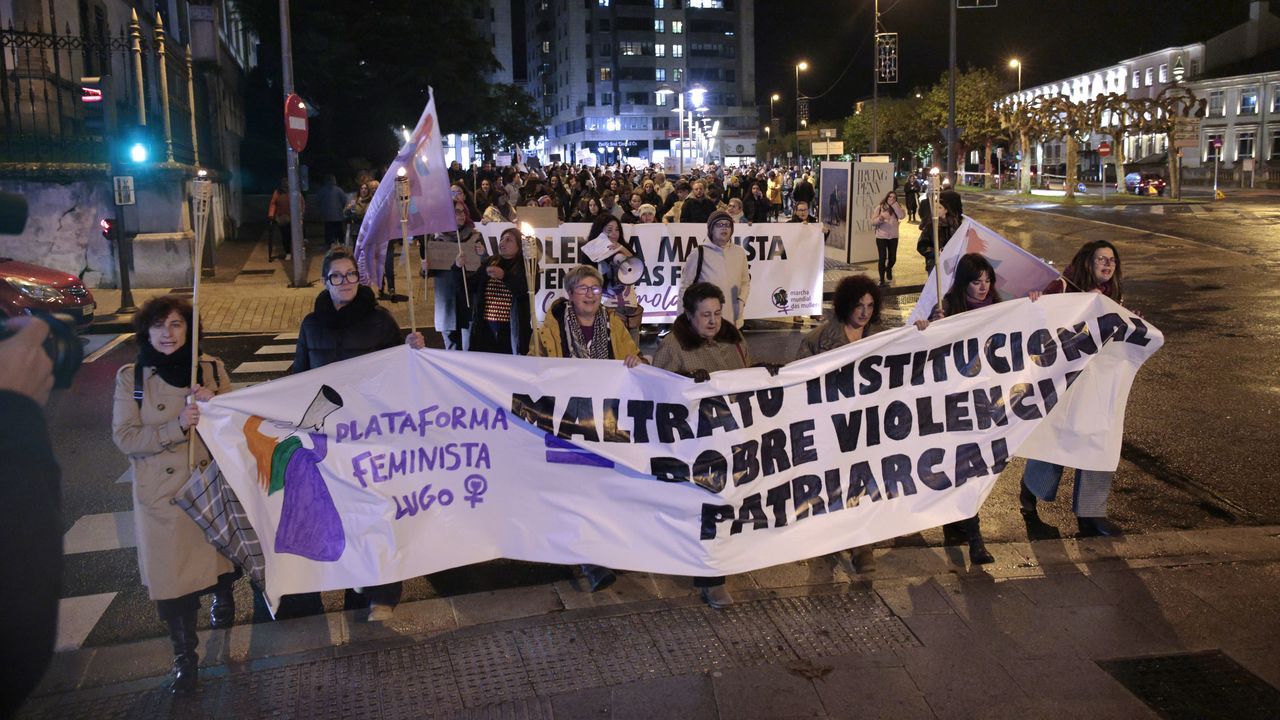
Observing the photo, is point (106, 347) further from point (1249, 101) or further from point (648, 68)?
point (648, 68)

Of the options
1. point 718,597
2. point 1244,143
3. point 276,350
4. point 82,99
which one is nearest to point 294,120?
point 82,99

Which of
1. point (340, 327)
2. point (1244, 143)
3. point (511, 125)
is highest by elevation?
point (511, 125)

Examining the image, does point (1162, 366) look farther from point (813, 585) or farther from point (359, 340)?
point (359, 340)

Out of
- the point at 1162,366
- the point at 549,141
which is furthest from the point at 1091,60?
the point at 1162,366

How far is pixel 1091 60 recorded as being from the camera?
3661 inches

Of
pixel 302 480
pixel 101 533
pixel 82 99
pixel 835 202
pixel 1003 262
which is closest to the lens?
pixel 302 480

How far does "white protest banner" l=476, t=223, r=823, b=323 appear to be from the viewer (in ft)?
42.8

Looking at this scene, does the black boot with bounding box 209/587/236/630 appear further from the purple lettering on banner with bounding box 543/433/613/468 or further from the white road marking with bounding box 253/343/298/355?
the white road marking with bounding box 253/343/298/355

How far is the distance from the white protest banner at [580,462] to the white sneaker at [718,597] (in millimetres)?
210

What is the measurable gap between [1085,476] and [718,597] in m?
2.40

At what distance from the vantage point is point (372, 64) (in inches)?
1209

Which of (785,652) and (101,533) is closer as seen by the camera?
(785,652)

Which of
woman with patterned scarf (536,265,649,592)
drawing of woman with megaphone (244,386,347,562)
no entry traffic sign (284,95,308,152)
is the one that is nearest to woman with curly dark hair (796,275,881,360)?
woman with patterned scarf (536,265,649,592)

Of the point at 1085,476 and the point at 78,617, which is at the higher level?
the point at 1085,476
